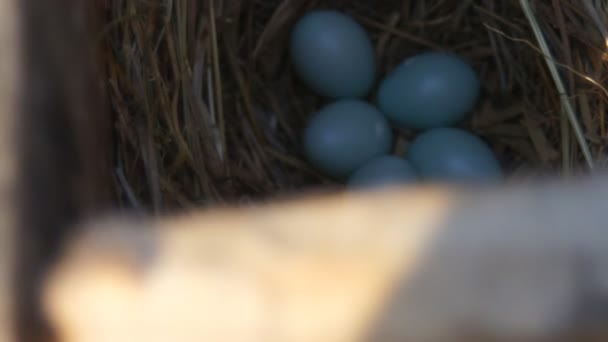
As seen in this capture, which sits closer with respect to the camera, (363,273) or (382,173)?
(363,273)

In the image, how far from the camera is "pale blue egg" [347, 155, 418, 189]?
877mm

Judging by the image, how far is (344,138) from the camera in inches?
36.1

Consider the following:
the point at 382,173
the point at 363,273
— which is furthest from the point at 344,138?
the point at 363,273

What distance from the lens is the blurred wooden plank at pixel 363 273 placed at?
387 mm

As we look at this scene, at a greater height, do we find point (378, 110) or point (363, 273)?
point (363, 273)

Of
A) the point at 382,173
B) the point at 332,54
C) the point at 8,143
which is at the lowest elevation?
the point at 382,173

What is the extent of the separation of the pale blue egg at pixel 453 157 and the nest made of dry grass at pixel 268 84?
7cm

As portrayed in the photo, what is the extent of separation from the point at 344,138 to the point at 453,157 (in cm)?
13

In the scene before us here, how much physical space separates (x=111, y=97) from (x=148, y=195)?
0.37 ft

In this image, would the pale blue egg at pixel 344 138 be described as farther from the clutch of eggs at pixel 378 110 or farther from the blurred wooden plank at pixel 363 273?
the blurred wooden plank at pixel 363 273

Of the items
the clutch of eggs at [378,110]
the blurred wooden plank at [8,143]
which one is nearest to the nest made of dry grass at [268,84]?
the clutch of eggs at [378,110]

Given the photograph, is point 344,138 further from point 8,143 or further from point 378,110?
point 8,143

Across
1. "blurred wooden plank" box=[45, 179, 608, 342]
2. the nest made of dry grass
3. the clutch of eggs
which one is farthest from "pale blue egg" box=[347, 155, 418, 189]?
"blurred wooden plank" box=[45, 179, 608, 342]

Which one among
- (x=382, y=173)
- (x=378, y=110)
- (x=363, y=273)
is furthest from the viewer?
(x=378, y=110)
